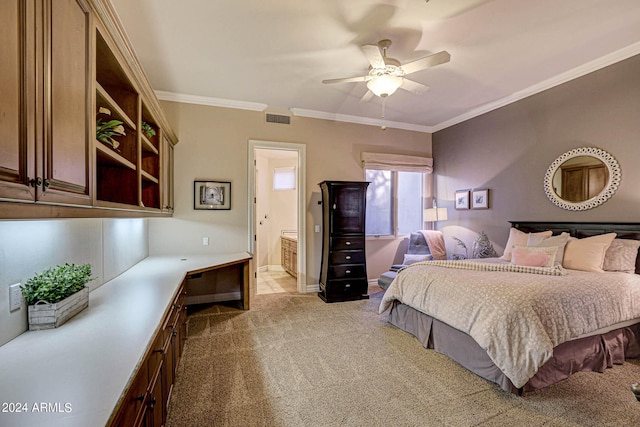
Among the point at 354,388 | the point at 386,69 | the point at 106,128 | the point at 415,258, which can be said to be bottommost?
the point at 354,388

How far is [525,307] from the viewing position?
2020mm

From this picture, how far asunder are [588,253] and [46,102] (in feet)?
13.7

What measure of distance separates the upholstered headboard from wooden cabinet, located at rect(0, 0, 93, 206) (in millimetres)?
4488

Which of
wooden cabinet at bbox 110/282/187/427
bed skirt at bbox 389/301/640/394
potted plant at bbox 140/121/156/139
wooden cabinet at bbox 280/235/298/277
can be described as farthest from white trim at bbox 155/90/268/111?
bed skirt at bbox 389/301/640/394

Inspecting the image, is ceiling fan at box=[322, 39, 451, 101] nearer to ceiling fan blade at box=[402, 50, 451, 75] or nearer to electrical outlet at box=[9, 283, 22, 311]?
ceiling fan blade at box=[402, 50, 451, 75]

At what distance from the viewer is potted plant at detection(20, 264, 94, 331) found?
4.42ft

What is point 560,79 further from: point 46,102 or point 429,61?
point 46,102

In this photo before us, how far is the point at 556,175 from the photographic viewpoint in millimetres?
3502

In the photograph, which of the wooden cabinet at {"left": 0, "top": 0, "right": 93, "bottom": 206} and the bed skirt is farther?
the bed skirt

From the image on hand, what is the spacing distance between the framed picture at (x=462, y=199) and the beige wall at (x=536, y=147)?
104 millimetres

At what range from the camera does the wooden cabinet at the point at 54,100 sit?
0.83m

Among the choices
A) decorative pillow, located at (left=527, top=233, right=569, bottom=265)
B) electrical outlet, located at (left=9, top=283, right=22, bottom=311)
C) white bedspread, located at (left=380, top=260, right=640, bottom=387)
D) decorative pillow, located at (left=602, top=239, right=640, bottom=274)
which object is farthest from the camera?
decorative pillow, located at (left=527, top=233, right=569, bottom=265)

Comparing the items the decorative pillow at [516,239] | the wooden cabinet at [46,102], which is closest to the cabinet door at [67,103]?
the wooden cabinet at [46,102]

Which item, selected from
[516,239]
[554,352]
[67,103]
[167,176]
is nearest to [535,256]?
[516,239]
